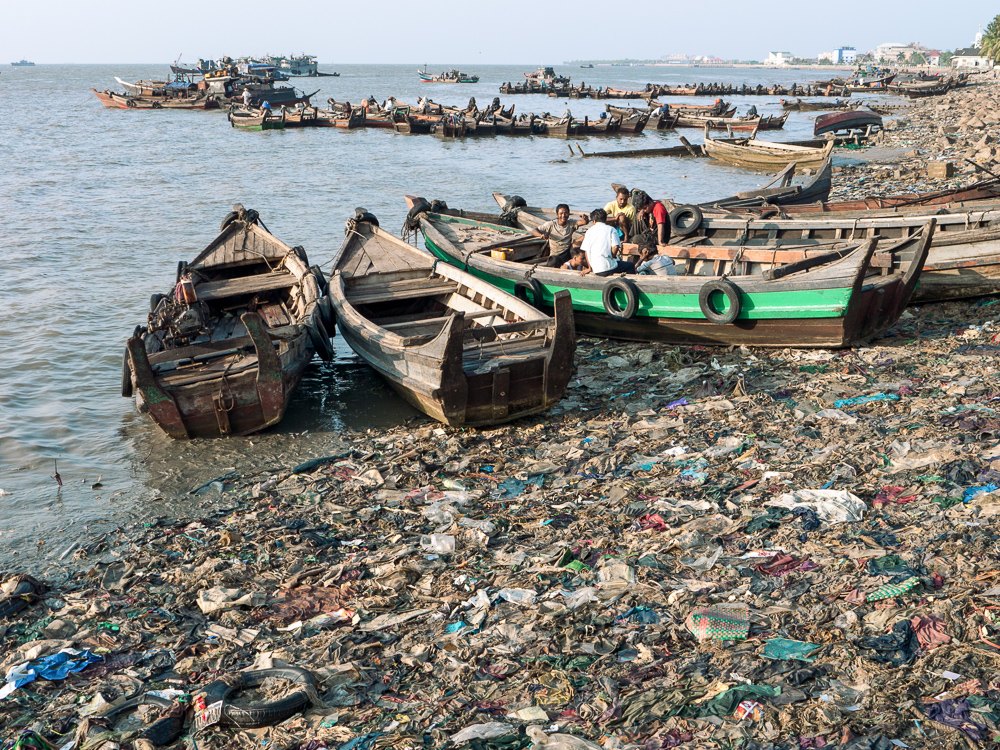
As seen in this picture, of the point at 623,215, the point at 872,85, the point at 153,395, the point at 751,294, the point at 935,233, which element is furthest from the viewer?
the point at 872,85

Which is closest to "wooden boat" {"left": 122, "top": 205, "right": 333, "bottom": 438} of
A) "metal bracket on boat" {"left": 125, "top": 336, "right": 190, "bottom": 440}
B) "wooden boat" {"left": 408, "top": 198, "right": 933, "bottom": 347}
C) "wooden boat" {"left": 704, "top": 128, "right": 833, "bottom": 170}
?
"metal bracket on boat" {"left": 125, "top": 336, "right": 190, "bottom": 440}

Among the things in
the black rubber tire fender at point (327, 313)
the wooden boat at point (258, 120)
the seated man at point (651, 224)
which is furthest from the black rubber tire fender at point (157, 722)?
the wooden boat at point (258, 120)

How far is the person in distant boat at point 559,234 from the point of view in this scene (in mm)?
12008

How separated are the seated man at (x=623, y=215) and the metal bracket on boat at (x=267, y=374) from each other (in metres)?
5.51

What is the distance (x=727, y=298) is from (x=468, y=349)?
356 centimetres

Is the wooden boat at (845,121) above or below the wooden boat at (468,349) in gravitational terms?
above

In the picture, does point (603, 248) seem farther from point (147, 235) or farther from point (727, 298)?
point (147, 235)

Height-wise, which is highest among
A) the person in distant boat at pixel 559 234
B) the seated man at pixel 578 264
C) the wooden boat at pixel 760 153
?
the wooden boat at pixel 760 153

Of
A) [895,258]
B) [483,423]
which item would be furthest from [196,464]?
[895,258]

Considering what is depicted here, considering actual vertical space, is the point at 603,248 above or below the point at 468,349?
above

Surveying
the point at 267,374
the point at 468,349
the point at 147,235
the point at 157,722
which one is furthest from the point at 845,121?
the point at 157,722

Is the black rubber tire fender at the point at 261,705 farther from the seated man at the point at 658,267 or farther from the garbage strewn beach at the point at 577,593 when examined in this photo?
the seated man at the point at 658,267

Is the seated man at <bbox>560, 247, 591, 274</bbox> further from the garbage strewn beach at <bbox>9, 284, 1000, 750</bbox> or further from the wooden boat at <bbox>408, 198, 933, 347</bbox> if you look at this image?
the garbage strewn beach at <bbox>9, 284, 1000, 750</bbox>

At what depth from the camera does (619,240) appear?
10.9 metres
